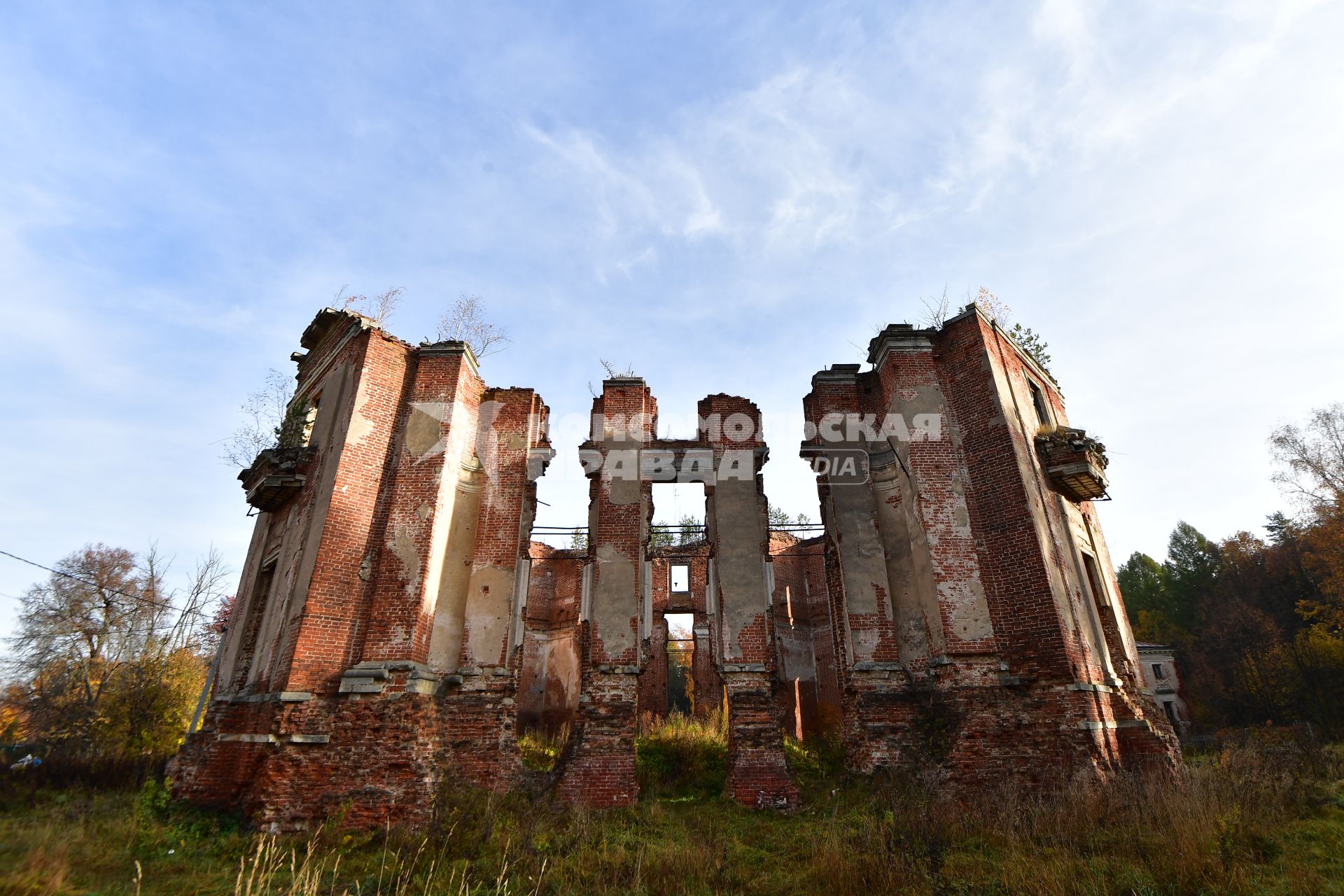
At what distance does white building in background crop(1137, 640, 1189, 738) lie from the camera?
33.1 metres

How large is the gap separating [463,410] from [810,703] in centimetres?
1476

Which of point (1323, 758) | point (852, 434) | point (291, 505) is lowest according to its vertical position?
point (1323, 758)

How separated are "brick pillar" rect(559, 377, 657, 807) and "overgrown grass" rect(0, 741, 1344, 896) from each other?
2.15 feet

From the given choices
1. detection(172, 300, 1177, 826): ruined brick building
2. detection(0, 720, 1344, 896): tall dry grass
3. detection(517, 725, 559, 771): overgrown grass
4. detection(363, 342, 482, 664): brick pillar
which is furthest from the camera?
detection(517, 725, 559, 771): overgrown grass

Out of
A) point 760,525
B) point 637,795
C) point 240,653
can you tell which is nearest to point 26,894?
point 240,653

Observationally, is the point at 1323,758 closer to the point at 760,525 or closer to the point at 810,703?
the point at 760,525

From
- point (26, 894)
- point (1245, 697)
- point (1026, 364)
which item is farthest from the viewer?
point (1245, 697)

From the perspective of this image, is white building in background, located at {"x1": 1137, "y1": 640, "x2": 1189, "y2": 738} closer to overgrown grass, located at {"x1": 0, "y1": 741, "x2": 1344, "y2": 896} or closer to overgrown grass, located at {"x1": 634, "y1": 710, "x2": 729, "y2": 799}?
overgrown grass, located at {"x1": 0, "y1": 741, "x2": 1344, "y2": 896}

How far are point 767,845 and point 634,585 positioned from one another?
4.72m

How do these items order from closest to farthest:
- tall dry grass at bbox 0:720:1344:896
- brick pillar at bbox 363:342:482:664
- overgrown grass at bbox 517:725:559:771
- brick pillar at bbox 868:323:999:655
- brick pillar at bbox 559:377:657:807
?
tall dry grass at bbox 0:720:1344:896, brick pillar at bbox 559:377:657:807, brick pillar at bbox 363:342:482:664, brick pillar at bbox 868:323:999:655, overgrown grass at bbox 517:725:559:771

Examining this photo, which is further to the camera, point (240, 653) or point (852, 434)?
point (852, 434)

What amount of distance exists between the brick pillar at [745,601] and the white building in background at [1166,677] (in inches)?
1262

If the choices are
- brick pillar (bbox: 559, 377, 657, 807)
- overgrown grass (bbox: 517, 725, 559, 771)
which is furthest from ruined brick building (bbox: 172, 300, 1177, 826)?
overgrown grass (bbox: 517, 725, 559, 771)

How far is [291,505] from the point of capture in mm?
12008
